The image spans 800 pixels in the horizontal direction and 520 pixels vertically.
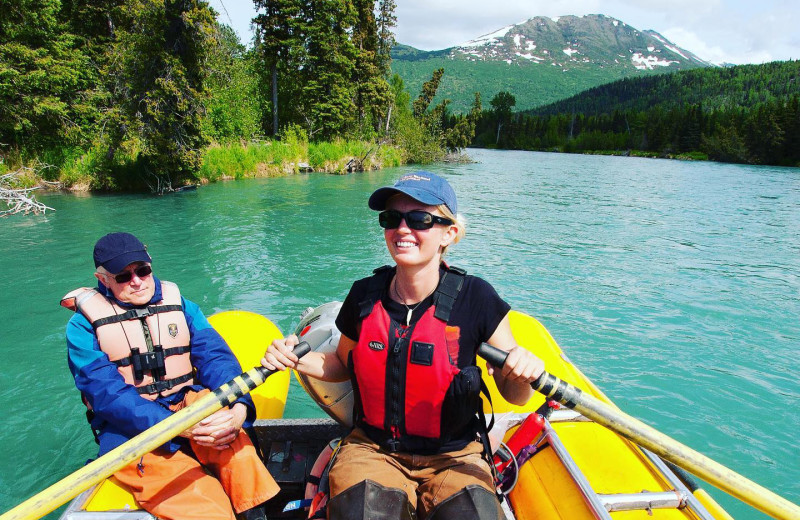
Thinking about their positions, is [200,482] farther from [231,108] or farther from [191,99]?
[231,108]

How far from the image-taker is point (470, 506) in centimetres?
167

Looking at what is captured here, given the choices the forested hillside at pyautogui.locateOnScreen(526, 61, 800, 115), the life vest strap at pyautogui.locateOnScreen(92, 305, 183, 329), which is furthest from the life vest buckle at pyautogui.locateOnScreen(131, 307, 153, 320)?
the forested hillside at pyautogui.locateOnScreen(526, 61, 800, 115)

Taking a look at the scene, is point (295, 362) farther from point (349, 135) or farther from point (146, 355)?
point (349, 135)

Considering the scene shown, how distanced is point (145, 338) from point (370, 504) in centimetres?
161

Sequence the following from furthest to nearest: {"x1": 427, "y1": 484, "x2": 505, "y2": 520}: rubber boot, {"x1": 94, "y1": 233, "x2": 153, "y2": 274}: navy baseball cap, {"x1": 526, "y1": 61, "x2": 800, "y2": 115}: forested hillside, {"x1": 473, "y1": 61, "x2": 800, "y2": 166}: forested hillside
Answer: {"x1": 526, "y1": 61, "x2": 800, "y2": 115}: forested hillside
{"x1": 473, "y1": 61, "x2": 800, "y2": 166}: forested hillside
{"x1": 94, "y1": 233, "x2": 153, "y2": 274}: navy baseball cap
{"x1": 427, "y1": 484, "x2": 505, "y2": 520}: rubber boot

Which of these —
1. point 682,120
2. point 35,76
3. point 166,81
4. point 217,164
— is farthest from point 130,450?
point 682,120

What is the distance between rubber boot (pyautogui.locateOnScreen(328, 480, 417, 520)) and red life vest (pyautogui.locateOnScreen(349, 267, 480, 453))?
21 centimetres

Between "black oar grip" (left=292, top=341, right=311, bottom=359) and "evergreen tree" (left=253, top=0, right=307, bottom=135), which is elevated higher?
"evergreen tree" (left=253, top=0, right=307, bottom=135)

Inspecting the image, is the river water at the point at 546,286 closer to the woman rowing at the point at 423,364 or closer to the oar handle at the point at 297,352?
the oar handle at the point at 297,352

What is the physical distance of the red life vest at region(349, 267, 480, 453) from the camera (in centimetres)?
186

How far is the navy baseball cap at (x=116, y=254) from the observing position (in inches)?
93.8

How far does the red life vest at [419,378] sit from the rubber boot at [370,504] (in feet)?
0.70

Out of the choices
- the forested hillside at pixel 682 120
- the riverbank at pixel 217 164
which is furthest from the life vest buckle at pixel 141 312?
the forested hillside at pixel 682 120

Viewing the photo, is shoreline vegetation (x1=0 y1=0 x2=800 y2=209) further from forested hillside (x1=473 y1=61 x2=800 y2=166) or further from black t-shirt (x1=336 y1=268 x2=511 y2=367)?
black t-shirt (x1=336 y1=268 x2=511 y2=367)
